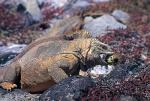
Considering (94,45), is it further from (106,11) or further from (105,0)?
(105,0)

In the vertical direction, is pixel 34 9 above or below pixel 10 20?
above

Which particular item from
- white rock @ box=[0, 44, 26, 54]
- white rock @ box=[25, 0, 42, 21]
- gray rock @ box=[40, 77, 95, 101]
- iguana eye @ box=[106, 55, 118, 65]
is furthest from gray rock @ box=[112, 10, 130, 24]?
gray rock @ box=[40, 77, 95, 101]

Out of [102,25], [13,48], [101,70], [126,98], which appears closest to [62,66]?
[126,98]

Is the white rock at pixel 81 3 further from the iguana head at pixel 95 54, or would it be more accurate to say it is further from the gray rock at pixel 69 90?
the gray rock at pixel 69 90

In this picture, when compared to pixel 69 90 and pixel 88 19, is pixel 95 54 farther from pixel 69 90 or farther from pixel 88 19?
pixel 88 19

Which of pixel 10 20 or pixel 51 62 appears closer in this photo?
pixel 51 62

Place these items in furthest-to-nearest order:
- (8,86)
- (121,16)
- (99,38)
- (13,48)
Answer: (121,16), (13,48), (99,38), (8,86)

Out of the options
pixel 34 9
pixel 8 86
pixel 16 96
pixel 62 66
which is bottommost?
pixel 34 9

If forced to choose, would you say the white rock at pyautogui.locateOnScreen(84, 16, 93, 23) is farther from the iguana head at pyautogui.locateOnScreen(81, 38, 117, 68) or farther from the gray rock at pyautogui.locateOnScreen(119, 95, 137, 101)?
the gray rock at pyautogui.locateOnScreen(119, 95, 137, 101)

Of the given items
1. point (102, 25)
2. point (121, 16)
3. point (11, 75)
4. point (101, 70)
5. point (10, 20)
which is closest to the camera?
point (11, 75)
